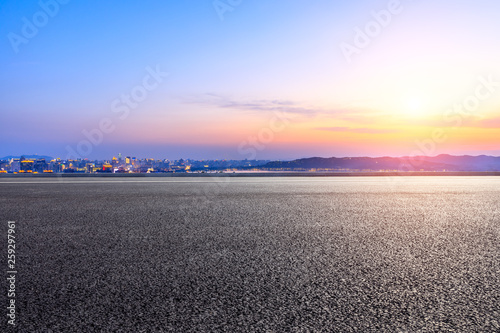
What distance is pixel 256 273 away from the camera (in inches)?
182

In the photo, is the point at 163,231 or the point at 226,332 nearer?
the point at 226,332

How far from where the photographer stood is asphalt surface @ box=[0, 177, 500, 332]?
3.29 metres

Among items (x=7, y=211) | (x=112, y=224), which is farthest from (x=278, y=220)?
(x=7, y=211)

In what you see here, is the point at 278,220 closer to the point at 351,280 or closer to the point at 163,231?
the point at 163,231

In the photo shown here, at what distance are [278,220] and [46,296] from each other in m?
5.39

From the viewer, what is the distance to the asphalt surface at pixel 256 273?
10.8 feet

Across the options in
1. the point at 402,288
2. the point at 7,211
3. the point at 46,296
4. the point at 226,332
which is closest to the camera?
the point at 226,332

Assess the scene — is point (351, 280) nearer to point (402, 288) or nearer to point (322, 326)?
point (402, 288)

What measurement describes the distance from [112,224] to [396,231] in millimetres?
5492

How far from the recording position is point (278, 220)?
8.61 m

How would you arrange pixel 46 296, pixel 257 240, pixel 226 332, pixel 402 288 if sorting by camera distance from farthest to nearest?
pixel 257 240
pixel 402 288
pixel 46 296
pixel 226 332

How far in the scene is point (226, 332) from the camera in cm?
305

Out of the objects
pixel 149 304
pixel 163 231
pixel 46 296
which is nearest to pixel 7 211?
pixel 163 231

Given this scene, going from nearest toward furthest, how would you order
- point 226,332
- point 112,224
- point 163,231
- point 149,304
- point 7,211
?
point 226,332 < point 149,304 < point 163,231 < point 112,224 < point 7,211
